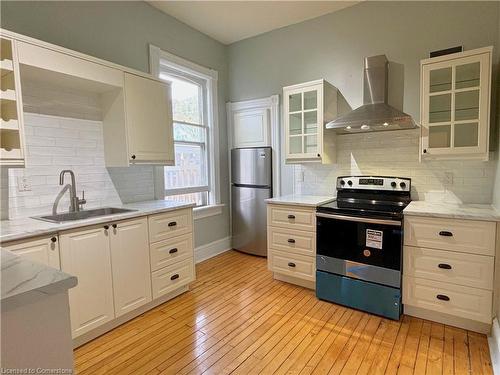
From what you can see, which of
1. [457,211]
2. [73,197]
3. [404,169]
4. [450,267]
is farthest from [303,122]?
[73,197]

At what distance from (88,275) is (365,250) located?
7.16 ft

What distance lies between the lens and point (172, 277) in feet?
8.77

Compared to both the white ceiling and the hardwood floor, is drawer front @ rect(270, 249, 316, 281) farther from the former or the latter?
the white ceiling

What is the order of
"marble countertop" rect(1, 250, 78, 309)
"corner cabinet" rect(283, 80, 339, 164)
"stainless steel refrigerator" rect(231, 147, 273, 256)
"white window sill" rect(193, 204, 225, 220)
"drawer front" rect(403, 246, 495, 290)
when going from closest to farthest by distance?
1. "marble countertop" rect(1, 250, 78, 309)
2. "drawer front" rect(403, 246, 495, 290)
3. "corner cabinet" rect(283, 80, 339, 164)
4. "white window sill" rect(193, 204, 225, 220)
5. "stainless steel refrigerator" rect(231, 147, 273, 256)

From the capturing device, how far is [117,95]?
8.29 feet

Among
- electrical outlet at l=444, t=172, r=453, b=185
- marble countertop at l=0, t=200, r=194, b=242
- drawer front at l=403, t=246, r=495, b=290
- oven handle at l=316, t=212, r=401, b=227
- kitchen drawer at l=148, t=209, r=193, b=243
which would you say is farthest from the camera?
electrical outlet at l=444, t=172, r=453, b=185

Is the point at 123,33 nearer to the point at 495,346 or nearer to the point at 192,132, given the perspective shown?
the point at 192,132

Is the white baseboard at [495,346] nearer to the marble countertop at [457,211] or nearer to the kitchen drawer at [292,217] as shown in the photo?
the marble countertop at [457,211]

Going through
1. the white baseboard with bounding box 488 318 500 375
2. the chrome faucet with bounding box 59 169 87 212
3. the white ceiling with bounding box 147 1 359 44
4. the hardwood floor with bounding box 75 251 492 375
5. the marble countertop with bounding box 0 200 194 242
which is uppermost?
the white ceiling with bounding box 147 1 359 44

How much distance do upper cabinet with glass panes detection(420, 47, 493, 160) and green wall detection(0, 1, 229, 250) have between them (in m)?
2.57

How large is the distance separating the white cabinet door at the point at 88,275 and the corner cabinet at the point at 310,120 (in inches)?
82.3

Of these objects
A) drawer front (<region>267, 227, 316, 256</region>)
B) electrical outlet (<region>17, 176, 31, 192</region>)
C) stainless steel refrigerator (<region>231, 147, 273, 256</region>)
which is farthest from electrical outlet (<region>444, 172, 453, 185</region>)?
electrical outlet (<region>17, 176, 31, 192</region>)

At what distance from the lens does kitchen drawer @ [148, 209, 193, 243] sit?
2488 millimetres

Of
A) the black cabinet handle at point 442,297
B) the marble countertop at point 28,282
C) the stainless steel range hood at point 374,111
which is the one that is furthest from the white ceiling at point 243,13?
the marble countertop at point 28,282
